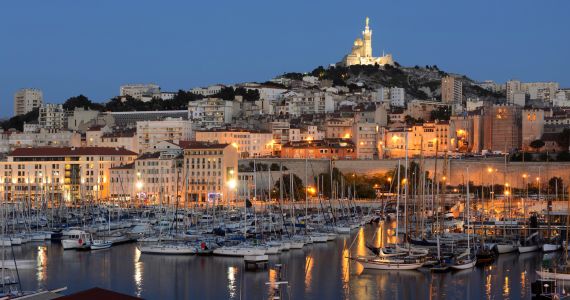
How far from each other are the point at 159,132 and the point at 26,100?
35952mm

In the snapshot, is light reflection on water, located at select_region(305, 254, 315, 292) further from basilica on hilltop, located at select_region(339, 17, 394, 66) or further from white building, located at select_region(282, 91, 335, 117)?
basilica on hilltop, located at select_region(339, 17, 394, 66)

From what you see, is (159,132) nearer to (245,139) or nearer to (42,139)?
(245,139)

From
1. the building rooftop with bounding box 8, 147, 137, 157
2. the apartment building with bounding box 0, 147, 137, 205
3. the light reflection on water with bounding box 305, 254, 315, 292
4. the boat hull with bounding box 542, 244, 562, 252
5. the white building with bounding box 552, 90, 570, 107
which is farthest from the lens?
the white building with bounding box 552, 90, 570, 107

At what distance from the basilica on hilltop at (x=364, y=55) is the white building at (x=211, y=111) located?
33701 millimetres

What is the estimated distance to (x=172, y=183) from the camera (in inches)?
2021

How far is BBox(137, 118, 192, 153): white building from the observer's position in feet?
206

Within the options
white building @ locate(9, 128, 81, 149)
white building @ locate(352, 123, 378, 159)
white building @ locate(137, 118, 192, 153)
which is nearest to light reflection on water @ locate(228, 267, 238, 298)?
white building @ locate(352, 123, 378, 159)

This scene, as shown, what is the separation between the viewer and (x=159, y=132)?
63281 mm

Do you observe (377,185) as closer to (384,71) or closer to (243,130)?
(243,130)

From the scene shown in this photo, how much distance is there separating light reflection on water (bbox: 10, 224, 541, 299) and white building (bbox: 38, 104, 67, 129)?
4537 centimetres

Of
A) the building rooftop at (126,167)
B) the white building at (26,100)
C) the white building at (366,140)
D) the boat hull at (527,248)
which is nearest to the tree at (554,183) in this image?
the white building at (366,140)

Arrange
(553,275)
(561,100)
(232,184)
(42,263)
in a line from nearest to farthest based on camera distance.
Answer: (553,275), (42,263), (232,184), (561,100)

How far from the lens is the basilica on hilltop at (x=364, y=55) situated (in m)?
104

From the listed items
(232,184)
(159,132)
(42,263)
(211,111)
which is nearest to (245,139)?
(159,132)
